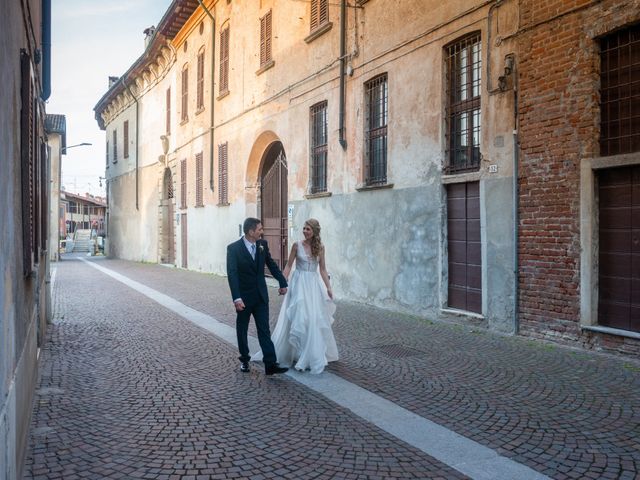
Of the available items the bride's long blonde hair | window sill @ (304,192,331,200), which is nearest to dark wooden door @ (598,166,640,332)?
the bride's long blonde hair

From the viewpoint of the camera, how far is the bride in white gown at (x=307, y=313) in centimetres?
650

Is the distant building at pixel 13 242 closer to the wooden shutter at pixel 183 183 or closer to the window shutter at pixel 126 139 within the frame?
the wooden shutter at pixel 183 183

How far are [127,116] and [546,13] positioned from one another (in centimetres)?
2972

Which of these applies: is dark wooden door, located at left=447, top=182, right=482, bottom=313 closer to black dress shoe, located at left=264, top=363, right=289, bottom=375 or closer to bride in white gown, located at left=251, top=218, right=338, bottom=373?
bride in white gown, located at left=251, top=218, right=338, bottom=373

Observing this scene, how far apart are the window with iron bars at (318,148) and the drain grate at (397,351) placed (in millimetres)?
6762

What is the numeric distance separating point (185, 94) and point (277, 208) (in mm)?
9799

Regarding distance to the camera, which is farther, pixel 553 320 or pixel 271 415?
pixel 553 320

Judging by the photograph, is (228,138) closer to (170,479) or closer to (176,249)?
(176,249)

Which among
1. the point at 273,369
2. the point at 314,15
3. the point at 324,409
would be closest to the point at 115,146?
the point at 314,15

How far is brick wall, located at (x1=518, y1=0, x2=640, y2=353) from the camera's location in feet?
24.3

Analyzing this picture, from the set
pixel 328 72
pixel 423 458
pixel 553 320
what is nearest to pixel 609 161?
pixel 553 320

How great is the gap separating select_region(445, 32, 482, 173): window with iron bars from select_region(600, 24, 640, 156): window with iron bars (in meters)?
2.20

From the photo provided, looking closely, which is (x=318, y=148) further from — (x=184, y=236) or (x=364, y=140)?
(x=184, y=236)

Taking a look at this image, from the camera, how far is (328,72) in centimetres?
1343
